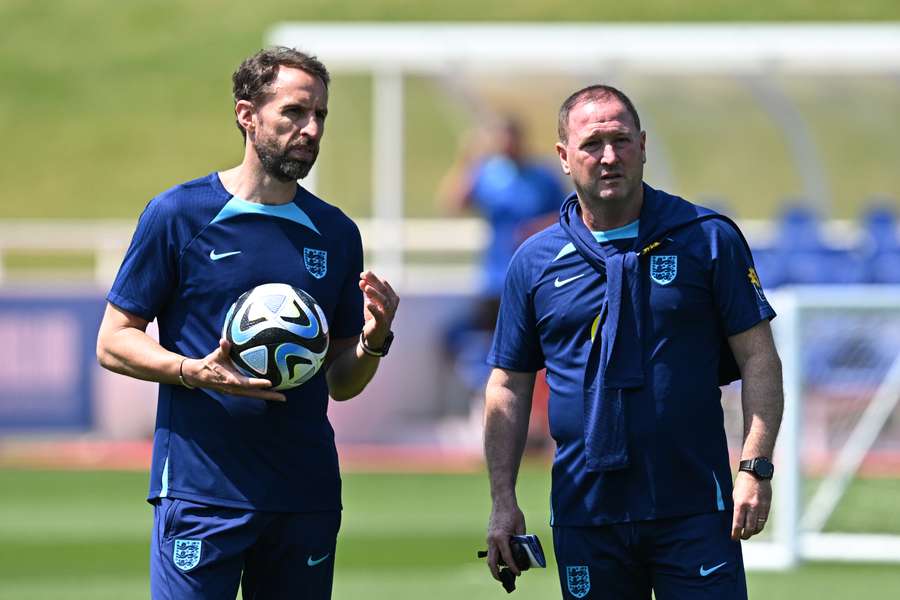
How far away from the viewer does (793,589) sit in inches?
368

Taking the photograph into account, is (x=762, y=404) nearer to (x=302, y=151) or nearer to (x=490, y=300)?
(x=302, y=151)

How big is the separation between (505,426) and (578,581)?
0.53m

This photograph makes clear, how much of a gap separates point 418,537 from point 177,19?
3557cm

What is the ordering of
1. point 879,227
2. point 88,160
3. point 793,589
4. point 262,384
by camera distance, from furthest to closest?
point 88,160
point 879,227
point 793,589
point 262,384

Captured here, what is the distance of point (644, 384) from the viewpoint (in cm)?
511

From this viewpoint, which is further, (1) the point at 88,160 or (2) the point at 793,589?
(1) the point at 88,160

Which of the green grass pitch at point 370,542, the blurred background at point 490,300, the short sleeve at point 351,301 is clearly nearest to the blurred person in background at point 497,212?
the blurred background at point 490,300

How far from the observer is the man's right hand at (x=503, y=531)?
17.1 ft

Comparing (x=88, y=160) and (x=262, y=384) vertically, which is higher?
(x=88, y=160)

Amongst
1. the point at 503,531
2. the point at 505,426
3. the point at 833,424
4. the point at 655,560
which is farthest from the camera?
the point at 833,424

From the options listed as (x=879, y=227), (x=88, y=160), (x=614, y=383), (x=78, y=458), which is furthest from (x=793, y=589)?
(x=88, y=160)

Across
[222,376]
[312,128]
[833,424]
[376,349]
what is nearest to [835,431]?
[833,424]

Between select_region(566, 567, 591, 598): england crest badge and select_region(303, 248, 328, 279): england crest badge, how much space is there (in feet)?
3.79

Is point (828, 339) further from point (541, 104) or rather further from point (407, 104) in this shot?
point (407, 104)
